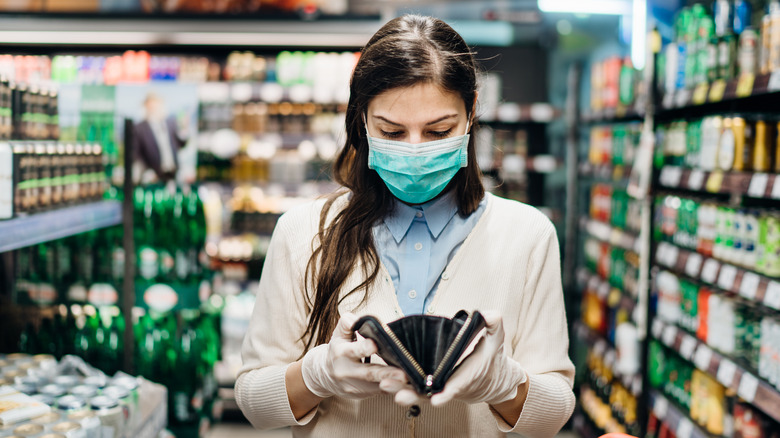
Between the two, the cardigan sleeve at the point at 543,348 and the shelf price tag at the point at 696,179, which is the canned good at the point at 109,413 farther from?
the shelf price tag at the point at 696,179

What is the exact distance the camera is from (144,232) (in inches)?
156

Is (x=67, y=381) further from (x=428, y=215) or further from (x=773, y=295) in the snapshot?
(x=773, y=295)

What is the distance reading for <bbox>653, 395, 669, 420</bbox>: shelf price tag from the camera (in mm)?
3398

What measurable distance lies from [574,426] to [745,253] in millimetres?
2734

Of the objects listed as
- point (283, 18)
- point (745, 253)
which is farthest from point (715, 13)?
point (283, 18)

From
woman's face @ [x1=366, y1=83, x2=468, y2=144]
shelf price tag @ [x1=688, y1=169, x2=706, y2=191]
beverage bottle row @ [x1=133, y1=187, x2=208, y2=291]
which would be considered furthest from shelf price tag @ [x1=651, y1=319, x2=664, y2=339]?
woman's face @ [x1=366, y1=83, x2=468, y2=144]

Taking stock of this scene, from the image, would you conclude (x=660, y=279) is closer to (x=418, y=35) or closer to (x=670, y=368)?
(x=670, y=368)

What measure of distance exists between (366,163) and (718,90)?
1.91m

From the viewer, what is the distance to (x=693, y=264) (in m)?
3.11

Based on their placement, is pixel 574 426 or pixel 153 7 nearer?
pixel 574 426

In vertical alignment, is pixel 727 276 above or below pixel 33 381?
above

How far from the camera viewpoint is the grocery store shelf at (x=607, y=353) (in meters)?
3.94

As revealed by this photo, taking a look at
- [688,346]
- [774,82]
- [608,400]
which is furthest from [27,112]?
[608,400]

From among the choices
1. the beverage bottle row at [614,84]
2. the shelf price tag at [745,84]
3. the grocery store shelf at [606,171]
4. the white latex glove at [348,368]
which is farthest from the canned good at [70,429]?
the beverage bottle row at [614,84]
